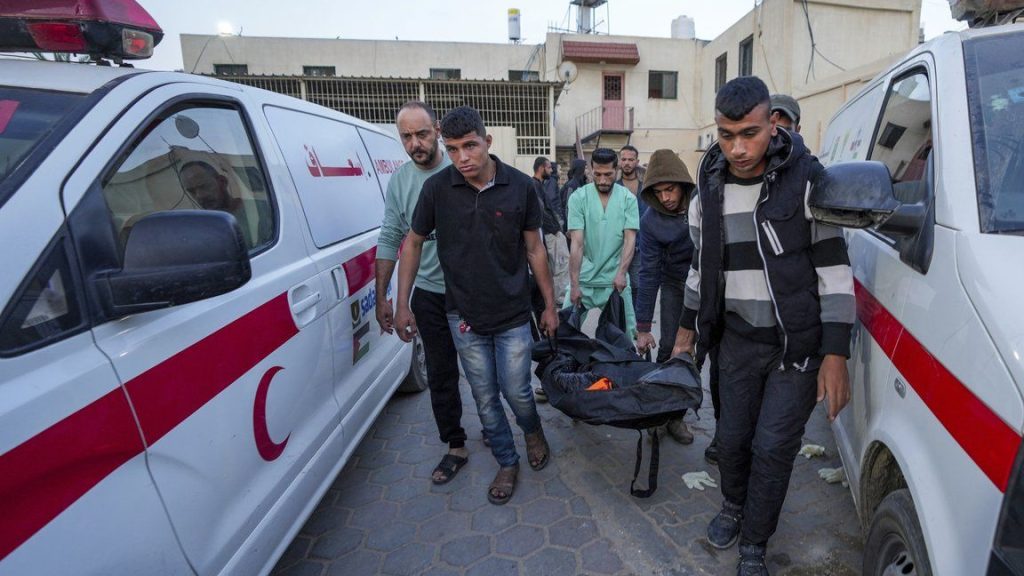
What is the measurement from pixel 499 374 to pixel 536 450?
1.84 feet

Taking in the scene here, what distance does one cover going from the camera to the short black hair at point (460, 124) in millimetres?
2316

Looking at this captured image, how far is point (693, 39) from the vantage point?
2064cm

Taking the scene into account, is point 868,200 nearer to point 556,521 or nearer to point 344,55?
point 556,521

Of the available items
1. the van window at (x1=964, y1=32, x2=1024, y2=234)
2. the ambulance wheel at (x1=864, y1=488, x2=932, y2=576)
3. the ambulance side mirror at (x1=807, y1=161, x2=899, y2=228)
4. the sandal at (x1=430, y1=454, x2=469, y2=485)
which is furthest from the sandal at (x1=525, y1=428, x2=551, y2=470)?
the van window at (x1=964, y1=32, x2=1024, y2=234)

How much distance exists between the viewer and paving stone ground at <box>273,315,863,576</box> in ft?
7.45

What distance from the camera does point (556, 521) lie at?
8.38 ft

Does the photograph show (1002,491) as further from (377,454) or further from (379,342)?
(377,454)

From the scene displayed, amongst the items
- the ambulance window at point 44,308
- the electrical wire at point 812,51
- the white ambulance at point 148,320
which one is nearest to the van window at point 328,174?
the white ambulance at point 148,320

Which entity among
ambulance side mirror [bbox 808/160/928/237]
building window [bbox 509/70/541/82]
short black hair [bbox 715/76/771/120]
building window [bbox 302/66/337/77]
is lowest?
ambulance side mirror [bbox 808/160/928/237]

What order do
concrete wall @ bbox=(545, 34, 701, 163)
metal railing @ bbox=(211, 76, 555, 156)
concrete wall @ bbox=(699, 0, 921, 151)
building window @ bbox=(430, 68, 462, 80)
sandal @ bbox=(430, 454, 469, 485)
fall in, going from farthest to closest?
1. concrete wall @ bbox=(545, 34, 701, 163)
2. building window @ bbox=(430, 68, 462, 80)
3. metal railing @ bbox=(211, 76, 555, 156)
4. concrete wall @ bbox=(699, 0, 921, 151)
5. sandal @ bbox=(430, 454, 469, 485)

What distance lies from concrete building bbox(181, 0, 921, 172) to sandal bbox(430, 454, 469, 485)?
11223 mm

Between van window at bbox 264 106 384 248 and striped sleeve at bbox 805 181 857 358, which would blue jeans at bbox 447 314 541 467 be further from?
striped sleeve at bbox 805 181 857 358

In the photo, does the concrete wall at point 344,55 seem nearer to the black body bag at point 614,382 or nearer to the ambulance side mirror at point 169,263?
the black body bag at point 614,382

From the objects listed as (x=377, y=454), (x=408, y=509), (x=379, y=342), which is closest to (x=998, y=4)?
(x=379, y=342)
